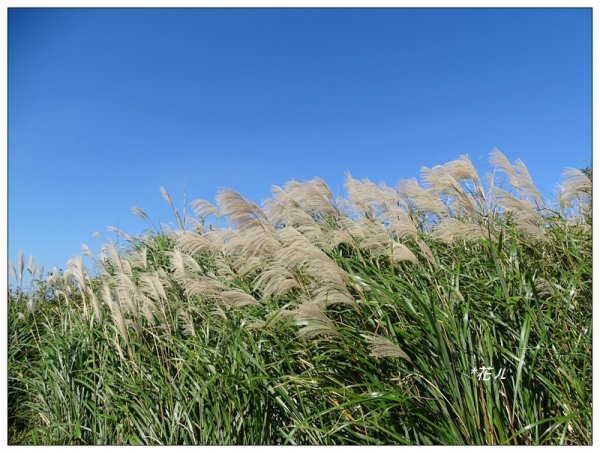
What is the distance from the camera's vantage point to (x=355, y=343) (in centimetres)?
286

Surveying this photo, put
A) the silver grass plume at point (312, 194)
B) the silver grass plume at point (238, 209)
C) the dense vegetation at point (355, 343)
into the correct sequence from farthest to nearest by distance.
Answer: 1. the silver grass plume at point (312, 194)
2. the silver grass plume at point (238, 209)
3. the dense vegetation at point (355, 343)

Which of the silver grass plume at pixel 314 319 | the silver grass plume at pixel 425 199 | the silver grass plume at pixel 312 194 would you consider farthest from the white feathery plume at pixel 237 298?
the silver grass plume at pixel 425 199

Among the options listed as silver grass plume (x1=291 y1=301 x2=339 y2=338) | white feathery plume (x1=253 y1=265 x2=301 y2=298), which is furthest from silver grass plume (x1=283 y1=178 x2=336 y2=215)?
silver grass plume (x1=291 y1=301 x2=339 y2=338)

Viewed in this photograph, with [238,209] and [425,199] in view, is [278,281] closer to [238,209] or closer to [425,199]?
[238,209]

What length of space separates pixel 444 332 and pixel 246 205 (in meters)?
1.86

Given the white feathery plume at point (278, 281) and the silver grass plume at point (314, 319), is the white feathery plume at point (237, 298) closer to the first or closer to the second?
the white feathery plume at point (278, 281)

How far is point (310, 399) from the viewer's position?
114 inches

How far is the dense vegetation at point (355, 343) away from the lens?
2.53 metres

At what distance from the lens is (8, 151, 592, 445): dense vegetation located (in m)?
2.53

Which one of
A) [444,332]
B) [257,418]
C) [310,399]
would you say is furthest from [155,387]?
[444,332]

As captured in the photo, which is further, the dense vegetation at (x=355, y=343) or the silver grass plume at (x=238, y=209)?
the silver grass plume at (x=238, y=209)

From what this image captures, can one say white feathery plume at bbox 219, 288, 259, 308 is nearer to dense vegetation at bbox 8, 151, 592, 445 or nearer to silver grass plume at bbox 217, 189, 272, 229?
dense vegetation at bbox 8, 151, 592, 445

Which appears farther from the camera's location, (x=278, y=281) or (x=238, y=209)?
(x=238, y=209)

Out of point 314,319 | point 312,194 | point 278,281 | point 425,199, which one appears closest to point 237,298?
point 278,281
